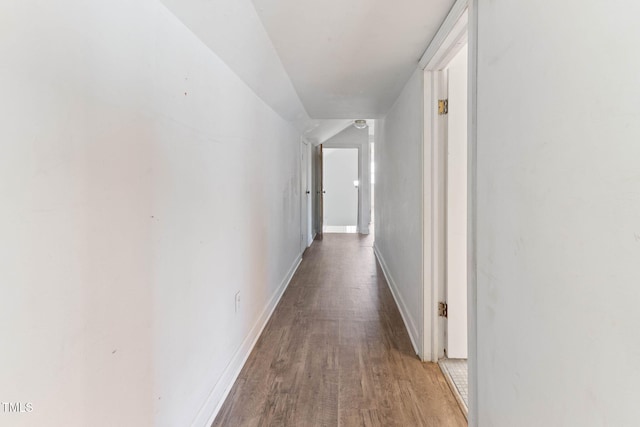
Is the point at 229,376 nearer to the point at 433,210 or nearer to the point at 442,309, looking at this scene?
the point at 442,309

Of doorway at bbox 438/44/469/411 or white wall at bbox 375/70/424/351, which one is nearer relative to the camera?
doorway at bbox 438/44/469/411

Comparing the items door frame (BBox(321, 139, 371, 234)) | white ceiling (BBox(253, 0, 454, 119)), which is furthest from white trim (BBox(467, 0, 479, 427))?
door frame (BBox(321, 139, 371, 234))

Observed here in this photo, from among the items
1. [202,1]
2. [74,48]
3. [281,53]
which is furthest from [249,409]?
[281,53]

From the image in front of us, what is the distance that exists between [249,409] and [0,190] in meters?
1.41

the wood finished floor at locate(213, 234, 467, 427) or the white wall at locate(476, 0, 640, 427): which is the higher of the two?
the white wall at locate(476, 0, 640, 427)

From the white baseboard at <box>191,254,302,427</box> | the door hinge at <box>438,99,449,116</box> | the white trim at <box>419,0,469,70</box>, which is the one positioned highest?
the white trim at <box>419,0,469,70</box>

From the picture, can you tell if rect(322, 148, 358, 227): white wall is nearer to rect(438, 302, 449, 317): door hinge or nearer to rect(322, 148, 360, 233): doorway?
rect(322, 148, 360, 233): doorway

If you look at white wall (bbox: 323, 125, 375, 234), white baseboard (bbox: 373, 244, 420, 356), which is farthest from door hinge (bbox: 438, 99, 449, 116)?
white wall (bbox: 323, 125, 375, 234)

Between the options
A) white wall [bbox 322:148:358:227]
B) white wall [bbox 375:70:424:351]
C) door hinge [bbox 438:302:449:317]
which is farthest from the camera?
white wall [bbox 322:148:358:227]

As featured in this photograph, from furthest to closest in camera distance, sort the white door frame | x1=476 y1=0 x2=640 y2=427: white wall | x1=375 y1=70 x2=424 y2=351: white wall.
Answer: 1. x1=375 y1=70 x2=424 y2=351: white wall
2. the white door frame
3. x1=476 y1=0 x2=640 y2=427: white wall

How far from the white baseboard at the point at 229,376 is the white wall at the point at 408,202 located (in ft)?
3.61

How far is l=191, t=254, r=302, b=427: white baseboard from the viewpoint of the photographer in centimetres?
140

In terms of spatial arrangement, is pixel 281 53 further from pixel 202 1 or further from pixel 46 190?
pixel 46 190

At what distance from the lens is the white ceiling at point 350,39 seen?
4.37ft
